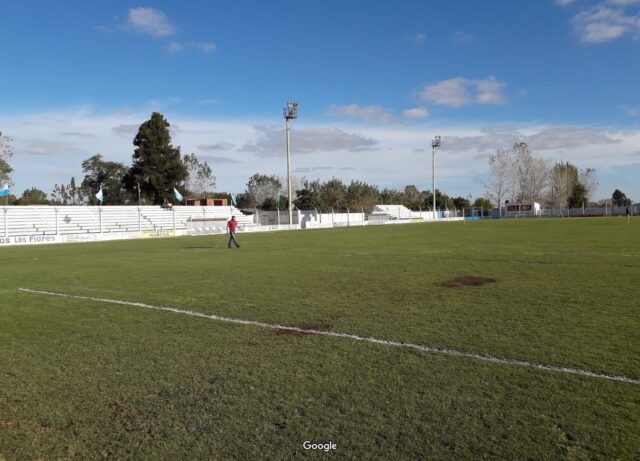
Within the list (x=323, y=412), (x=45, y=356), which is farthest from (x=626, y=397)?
(x=45, y=356)

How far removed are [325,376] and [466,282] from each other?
732 centimetres

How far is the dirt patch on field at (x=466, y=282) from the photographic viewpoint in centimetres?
1137

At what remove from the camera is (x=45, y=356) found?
629 cm

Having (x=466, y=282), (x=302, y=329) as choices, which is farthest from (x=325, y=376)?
(x=466, y=282)

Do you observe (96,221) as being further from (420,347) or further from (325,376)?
(325,376)

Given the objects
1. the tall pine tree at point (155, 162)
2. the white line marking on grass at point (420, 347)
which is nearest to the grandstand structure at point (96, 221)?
the tall pine tree at point (155, 162)

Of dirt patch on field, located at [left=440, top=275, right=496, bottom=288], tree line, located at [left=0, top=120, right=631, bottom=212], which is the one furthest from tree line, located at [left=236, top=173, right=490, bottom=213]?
dirt patch on field, located at [left=440, top=275, right=496, bottom=288]

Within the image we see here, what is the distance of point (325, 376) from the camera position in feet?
17.4

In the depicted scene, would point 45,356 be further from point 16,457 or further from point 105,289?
point 105,289

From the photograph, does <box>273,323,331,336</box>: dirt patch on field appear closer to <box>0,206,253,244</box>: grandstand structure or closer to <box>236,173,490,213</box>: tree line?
<box>0,206,253,244</box>: grandstand structure

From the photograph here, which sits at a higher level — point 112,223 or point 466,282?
point 112,223

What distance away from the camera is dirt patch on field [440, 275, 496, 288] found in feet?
37.3

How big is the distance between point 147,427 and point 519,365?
380cm

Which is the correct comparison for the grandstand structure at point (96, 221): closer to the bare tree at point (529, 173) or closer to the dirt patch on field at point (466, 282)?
the dirt patch on field at point (466, 282)
